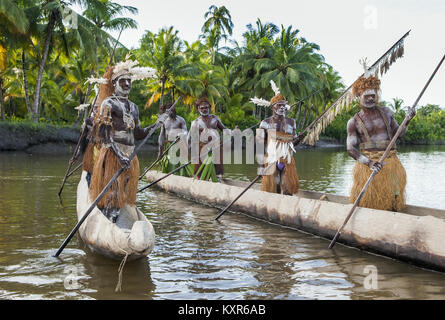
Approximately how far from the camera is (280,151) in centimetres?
781

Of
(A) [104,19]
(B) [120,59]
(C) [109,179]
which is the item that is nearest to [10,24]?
(A) [104,19]

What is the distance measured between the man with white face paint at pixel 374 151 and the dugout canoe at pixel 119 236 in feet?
9.09

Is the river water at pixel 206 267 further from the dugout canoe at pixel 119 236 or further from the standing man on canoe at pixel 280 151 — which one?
the standing man on canoe at pixel 280 151

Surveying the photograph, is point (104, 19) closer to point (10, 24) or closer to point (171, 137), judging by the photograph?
point (10, 24)

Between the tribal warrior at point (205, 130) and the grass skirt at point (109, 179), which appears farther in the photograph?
the tribal warrior at point (205, 130)

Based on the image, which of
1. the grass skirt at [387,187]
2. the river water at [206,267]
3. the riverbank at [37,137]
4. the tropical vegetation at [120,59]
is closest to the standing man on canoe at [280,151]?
the river water at [206,267]

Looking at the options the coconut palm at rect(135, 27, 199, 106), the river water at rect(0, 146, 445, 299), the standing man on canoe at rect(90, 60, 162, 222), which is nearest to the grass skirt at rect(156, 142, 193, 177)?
the river water at rect(0, 146, 445, 299)

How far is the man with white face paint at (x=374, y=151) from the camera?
233 inches

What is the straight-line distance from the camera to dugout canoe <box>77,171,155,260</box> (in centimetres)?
447

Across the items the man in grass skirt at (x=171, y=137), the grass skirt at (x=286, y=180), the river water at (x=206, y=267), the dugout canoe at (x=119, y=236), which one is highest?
the man in grass skirt at (x=171, y=137)

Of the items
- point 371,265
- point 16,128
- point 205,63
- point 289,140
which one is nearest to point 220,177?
point 289,140

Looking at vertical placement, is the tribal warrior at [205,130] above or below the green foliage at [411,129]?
below

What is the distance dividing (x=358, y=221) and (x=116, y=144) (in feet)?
9.70

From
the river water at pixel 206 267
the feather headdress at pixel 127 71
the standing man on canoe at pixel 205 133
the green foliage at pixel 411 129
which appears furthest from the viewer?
the green foliage at pixel 411 129
